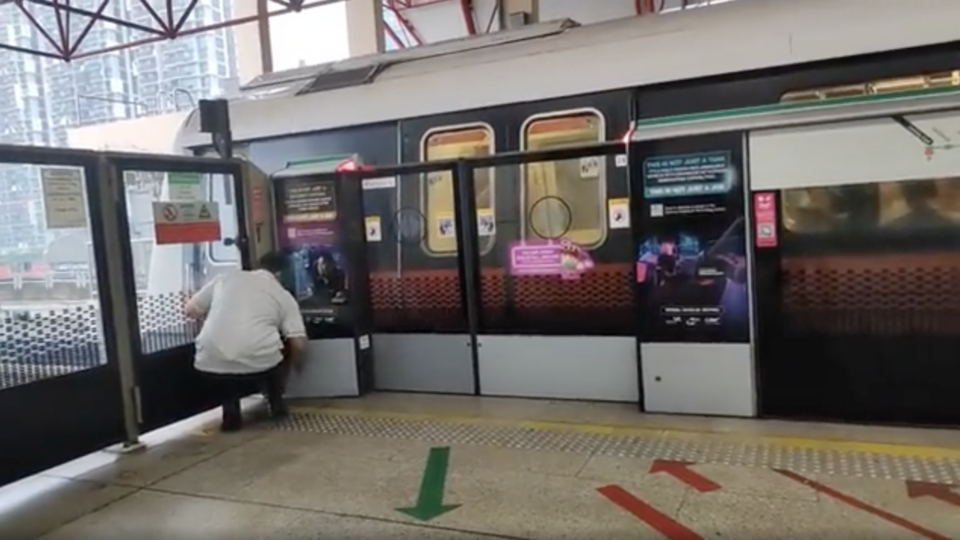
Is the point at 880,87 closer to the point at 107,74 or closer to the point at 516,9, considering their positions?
the point at 516,9

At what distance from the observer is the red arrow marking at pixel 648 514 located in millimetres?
2904

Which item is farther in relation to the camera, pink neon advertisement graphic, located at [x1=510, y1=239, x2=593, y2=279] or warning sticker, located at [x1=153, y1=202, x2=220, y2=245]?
pink neon advertisement graphic, located at [x1=510, y1=239, x2=593, y2=279]

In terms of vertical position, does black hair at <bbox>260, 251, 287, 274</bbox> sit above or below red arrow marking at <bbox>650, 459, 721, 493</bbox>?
above

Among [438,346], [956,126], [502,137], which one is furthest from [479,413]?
[956,126]

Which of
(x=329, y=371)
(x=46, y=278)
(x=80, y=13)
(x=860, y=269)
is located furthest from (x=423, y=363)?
(x=80, y=13)

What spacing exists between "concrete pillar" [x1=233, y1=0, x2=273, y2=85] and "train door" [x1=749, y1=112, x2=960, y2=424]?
34.5 feet

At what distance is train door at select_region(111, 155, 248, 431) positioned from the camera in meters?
4.34

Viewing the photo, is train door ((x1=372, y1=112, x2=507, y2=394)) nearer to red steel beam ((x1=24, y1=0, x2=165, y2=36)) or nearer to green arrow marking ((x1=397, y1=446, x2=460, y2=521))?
green arrow marking ((x1=397, y1=446, x2=460, y2=521))

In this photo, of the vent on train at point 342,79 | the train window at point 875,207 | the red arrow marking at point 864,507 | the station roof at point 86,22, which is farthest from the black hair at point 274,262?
the station roof at point 86,22

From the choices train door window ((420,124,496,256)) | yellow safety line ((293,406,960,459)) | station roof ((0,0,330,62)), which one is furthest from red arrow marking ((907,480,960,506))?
station roof ((0,0,330,62))

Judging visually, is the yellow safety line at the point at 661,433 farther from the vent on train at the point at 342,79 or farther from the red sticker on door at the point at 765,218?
the vent on train at the point at 342,79

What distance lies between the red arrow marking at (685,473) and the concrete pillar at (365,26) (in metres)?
9.73

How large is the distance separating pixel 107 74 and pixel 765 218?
15313 millimetres

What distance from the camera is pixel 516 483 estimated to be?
3.55 m
